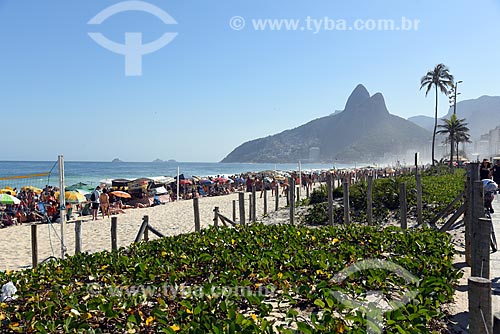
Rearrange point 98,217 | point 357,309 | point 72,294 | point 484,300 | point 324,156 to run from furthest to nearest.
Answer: point 324,156
point 98,217
point 72,294
point 357,309
point 484,300

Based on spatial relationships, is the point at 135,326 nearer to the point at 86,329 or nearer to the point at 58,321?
the point at 86,329

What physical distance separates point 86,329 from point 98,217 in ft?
58.7

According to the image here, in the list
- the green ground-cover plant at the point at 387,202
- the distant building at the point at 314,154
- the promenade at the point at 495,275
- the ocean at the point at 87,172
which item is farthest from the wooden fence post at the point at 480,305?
the distant building at the point at 314,154

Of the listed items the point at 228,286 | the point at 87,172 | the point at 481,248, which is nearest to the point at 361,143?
the point at 87,172

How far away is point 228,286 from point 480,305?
2.30 m

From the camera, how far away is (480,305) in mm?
2850

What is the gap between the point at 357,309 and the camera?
365 cm

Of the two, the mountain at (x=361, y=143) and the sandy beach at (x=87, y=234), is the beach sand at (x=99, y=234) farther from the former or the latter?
the mountain at (x=361, y=143)

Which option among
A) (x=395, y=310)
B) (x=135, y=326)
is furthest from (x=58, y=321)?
(x=395, y=310)

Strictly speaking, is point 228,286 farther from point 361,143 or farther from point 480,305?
point 361,143

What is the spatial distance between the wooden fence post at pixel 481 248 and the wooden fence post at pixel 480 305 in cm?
194

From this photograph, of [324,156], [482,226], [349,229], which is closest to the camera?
[482,226]

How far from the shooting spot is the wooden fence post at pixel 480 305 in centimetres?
283

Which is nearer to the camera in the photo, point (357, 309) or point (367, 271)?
point (357, 309)
